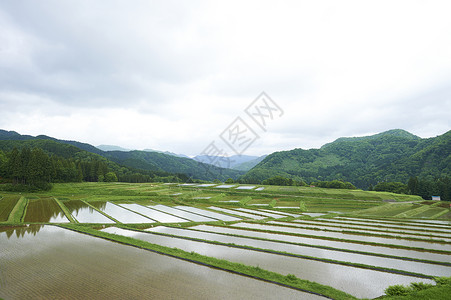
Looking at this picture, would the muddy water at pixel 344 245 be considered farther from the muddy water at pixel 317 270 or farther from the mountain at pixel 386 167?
the mountain at pixel 386 167

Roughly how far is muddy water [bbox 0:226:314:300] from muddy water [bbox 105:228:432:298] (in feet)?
7.43

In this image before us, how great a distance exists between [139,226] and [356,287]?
20.5 m

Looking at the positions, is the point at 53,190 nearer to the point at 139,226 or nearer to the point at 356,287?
the point at 139,226

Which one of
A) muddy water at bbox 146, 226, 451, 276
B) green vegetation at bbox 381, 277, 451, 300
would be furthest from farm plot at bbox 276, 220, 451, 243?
green vegetation at bbox 381, 277, 451, 300

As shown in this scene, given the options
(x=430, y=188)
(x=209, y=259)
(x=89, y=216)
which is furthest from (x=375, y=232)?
(x=430, y=188)

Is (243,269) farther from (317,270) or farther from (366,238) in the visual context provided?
(366,238)

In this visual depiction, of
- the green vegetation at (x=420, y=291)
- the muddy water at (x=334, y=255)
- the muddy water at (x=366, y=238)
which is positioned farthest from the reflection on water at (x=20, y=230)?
the green vegetation at (x=420, y=291)

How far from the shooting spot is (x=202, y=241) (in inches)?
735

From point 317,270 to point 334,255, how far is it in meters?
3.70

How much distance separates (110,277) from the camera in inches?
455

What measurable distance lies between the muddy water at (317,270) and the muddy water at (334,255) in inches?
57.0

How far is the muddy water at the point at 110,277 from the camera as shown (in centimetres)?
1000

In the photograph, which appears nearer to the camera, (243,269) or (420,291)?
(420,291)

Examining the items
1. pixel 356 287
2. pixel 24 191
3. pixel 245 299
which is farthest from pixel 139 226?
pixel 24 191
